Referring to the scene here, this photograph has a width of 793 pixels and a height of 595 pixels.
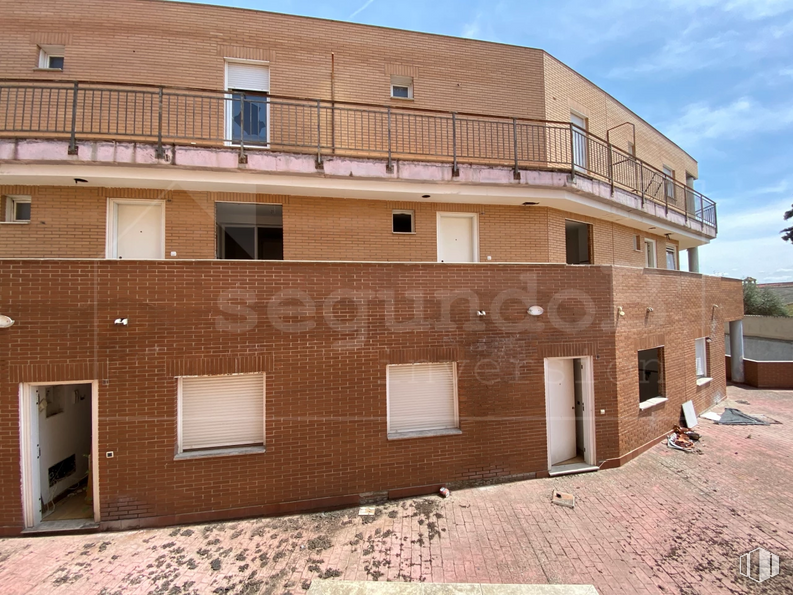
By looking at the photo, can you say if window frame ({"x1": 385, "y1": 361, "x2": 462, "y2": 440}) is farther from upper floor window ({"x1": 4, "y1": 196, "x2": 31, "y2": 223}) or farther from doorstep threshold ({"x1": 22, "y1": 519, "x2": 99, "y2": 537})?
upper floor window ({"x1": 4, "y1": 196, "x2": 31, "y2": 223})

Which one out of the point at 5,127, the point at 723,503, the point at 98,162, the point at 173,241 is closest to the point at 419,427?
the point at 723,503

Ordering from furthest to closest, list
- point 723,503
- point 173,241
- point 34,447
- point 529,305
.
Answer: point 529,305, point 173,241, point 723,503, point 34,447

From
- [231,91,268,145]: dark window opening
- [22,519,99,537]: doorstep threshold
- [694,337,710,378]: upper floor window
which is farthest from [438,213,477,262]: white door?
[694,337,710,378]: upper floor window

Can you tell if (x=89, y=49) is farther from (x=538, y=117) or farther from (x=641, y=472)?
(x=641, y=472)

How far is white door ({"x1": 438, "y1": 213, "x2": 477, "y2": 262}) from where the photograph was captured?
23.1 feet

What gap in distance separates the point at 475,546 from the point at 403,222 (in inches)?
217

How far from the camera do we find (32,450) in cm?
504

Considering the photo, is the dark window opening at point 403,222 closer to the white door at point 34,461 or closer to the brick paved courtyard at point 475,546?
the brick paved courtyard at point 475,546

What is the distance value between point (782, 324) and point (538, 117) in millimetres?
23551

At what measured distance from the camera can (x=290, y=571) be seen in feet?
13.9

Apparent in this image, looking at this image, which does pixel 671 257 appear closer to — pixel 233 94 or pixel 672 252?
pixel 672 252

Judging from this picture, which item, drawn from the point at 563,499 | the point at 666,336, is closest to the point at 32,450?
the point at 563,499

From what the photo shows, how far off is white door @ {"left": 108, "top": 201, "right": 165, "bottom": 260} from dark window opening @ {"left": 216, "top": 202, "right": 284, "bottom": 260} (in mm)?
1137

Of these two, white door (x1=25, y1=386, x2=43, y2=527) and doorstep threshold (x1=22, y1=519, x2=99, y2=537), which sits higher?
white door (x1=25, y1=386, x2=43, y2=527)
